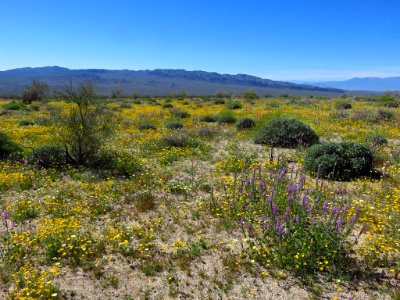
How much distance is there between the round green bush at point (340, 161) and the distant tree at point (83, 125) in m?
7.34

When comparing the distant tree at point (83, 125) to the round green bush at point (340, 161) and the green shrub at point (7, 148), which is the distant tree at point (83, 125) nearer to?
the green shrub at point (7, 148)

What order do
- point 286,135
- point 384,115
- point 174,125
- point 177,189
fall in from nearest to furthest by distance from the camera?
1. point 177,189
2. point 286,135
3. point 174,125
4. point 384,115

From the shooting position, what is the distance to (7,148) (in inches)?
490

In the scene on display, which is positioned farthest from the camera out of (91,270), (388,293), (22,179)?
(22,179)

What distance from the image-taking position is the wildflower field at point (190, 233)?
17.6ft

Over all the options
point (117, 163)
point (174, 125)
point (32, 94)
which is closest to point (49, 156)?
point (117, 163)

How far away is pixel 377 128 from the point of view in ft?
61.7

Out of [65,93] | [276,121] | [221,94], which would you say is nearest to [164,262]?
[65,93]

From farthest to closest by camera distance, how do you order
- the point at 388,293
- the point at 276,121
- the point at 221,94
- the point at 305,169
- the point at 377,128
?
the point at 221,94 → the point at 377,128 → the point at 276,121 → the point at 305,169 → the point at 388,293

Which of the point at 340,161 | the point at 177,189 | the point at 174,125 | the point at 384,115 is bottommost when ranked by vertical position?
the point at 177,189

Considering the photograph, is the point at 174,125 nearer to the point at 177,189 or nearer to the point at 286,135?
the point at 286,135

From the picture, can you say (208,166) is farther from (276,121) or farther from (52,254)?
(52,254)

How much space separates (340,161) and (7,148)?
11.7m

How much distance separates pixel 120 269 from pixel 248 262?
225 centimetres
